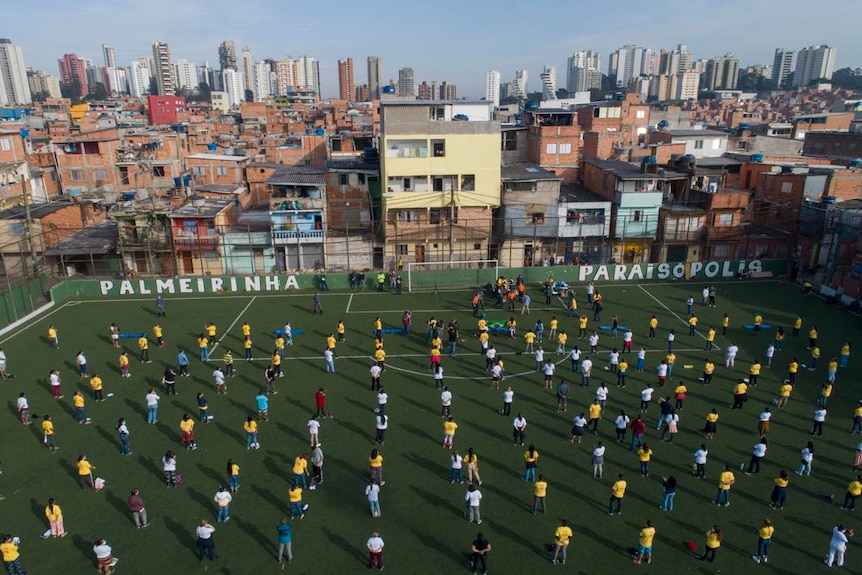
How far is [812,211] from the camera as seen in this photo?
4525 centimetres

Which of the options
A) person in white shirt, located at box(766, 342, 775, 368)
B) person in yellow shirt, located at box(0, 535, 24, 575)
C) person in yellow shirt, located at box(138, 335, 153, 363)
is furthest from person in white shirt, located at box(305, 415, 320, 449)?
person in white shirt, located at box(766, 342, 775, 368)

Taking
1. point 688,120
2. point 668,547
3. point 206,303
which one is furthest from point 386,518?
point 688,120

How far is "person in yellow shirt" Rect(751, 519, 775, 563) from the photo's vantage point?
599 inches

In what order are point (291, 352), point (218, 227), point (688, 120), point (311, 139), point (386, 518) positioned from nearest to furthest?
point (386, 518) < point (291, 352) < point (218, 227) < point (311, 139) < point (688, 120)

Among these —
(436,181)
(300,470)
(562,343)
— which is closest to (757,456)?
(562,343)

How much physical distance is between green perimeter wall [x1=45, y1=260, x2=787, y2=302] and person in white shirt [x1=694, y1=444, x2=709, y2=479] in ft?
75.8

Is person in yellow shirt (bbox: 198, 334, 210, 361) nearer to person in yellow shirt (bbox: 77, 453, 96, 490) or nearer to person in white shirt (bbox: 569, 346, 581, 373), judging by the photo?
person in yellow shirt (bbox: 77, 453, 96, 490)

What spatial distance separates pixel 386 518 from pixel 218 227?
3264cm

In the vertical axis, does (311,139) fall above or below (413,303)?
above

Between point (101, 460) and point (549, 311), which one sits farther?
point (549, 311)

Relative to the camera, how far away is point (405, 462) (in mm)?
20312

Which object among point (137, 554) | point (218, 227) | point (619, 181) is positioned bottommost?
point (137, 554)

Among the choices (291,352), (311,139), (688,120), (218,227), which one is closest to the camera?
(291,352)

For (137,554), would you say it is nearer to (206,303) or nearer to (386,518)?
(386,518)
